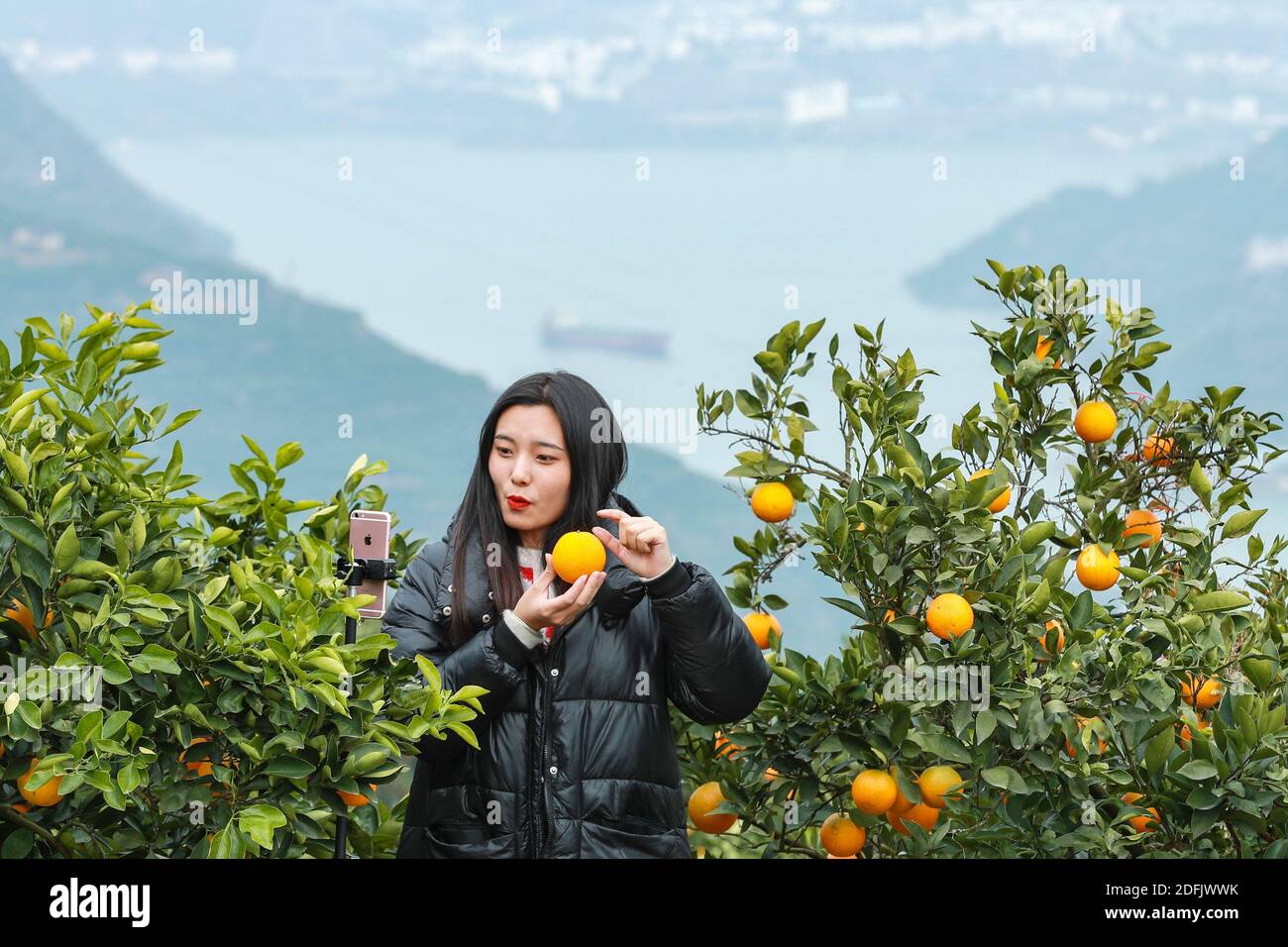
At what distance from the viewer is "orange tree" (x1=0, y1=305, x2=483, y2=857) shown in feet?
5.22

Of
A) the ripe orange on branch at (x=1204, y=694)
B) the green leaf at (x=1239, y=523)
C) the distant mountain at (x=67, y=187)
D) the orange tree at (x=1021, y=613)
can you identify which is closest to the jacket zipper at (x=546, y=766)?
the orange tree at (x=1021, y=613)

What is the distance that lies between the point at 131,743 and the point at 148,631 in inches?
5.4

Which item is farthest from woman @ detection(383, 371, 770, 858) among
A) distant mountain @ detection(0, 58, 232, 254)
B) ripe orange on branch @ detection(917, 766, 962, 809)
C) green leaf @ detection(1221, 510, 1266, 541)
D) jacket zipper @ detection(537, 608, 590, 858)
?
distant mountain @ detection(0, 58, 232, 254)

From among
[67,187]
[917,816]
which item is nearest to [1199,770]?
[917,816]

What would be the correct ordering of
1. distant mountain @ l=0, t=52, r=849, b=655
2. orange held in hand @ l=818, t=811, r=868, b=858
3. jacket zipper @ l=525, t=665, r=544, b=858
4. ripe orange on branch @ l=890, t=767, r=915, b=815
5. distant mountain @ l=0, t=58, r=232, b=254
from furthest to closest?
distant mountain @ l=0, t=58, r=232, b=254
distant mountain @ l=0, t=52, r=849, b=655
orange held in hand @ l=818, t=811, r=868, b=858
ripe orange on branch @ l=890, t=767, r=915, b=815
jacket zipper @ l=525, t=665, r=544, b=858

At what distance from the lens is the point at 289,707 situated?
1667mm

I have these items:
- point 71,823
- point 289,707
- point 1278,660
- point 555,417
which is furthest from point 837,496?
point 71,823

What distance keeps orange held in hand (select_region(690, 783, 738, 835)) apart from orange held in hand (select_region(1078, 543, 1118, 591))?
0.67 meters

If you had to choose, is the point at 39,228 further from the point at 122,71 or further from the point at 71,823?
the point at 71,823

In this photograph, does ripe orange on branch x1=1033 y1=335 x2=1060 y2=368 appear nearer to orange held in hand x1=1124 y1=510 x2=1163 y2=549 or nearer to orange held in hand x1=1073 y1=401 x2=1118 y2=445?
orange held in hand x1=1073 y1=401 x2=1118 y2=445

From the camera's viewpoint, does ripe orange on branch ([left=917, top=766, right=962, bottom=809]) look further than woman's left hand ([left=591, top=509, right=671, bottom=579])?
Yes

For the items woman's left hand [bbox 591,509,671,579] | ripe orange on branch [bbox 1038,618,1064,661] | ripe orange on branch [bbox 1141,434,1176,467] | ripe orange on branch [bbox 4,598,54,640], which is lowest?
ripe orange on branch [bbox 1038,618,1064,661]

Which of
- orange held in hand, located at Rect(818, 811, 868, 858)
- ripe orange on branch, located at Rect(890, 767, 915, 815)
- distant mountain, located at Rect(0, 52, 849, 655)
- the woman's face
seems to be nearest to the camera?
the woman's face

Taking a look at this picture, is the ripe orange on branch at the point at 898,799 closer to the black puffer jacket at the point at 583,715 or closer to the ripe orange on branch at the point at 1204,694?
the black puffer jacket at the point at 583,715
